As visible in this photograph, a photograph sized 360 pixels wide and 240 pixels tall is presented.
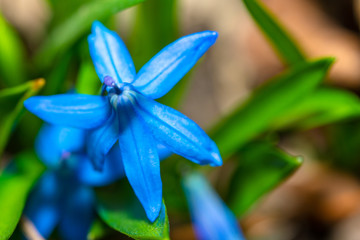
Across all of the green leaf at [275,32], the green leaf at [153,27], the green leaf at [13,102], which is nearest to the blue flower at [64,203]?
the green leaf at [13,102]

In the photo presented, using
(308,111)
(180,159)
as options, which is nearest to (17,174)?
(180,159)

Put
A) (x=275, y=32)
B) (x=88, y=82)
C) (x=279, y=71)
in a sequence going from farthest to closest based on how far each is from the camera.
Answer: (x=279, y=71) < (x=275, y=32) < (x=88, y=82)

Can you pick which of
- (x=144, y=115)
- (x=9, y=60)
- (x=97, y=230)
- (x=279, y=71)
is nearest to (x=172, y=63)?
(x=144, y=115)

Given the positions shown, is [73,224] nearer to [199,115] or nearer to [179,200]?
[179,200]

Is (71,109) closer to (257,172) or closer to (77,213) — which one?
(77,213)

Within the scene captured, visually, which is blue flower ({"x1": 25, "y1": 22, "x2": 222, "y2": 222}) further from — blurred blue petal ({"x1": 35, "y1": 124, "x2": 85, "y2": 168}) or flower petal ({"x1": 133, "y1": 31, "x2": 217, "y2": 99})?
blurred blue petal ({"x1": 35, "y1": 124, "x2": 85, "y2": 168})

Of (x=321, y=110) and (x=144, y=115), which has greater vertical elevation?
(x=144, y=115)
